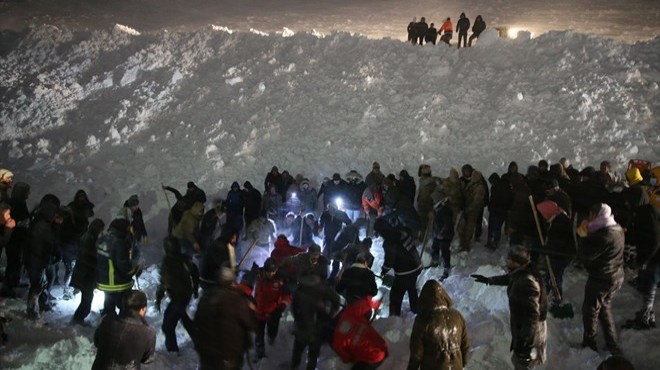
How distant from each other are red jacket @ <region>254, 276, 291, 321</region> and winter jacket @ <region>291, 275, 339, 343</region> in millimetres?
905

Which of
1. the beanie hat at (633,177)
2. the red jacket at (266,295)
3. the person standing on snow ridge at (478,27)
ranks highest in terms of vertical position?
the person standing on snow ridge at (478,27)

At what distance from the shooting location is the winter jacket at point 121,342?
4.86 metres

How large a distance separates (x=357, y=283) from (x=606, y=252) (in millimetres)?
3163

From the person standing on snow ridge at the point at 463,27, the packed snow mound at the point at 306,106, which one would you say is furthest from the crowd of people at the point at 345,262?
the person standing on snow ridge at the point at 463,27

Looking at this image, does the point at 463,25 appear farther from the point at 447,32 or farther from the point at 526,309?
the point at 526,309

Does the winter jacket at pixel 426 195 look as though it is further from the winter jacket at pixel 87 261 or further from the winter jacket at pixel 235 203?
the winter jacket at pixel 87 261

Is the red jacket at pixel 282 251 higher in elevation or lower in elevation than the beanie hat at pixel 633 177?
lower

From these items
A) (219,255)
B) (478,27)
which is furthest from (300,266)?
(478,27)

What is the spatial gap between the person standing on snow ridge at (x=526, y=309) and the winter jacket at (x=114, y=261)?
552 centimetres

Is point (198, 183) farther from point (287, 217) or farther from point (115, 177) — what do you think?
point (287, 217)

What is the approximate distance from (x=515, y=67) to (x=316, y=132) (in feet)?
26.8

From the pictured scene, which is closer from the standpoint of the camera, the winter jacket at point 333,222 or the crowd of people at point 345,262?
the crowd of people at point 345,262

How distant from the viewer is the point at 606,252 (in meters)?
6.15

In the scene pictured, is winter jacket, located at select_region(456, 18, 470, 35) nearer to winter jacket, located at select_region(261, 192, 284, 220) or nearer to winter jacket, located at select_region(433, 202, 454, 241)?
winter jacket, located at select_region(261, 192, 284, 220)
